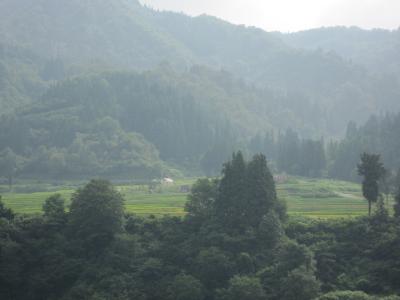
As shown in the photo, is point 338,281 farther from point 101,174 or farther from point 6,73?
point 6,73

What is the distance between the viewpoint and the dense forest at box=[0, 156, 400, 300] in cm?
4128

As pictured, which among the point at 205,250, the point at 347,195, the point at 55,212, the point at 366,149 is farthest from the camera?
the point at 366,149

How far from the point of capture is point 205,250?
45.2 m

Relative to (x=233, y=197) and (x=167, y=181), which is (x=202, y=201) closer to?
(x=233, y=197)

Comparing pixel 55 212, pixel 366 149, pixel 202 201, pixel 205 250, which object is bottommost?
pixel 205 250

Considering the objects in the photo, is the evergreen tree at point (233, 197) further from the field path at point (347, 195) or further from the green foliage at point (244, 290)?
the field path at point (347, 195)

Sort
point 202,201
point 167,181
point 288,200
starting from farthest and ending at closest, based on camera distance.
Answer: point 167,181 < point 288,200 < point 202,201

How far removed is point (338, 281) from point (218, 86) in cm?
14905

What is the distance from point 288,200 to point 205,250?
2766cm

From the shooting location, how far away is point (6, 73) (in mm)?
186750

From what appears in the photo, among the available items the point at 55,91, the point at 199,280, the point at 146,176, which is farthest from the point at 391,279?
the point at 55,91

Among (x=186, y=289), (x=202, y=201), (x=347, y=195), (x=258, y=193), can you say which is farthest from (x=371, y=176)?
(x=347, y=195)

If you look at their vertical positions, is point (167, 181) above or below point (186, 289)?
above

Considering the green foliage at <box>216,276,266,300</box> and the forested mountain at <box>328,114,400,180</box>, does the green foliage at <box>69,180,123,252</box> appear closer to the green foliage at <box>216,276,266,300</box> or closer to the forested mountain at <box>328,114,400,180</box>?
the green foliage at <box>216,276,266,300</box>
